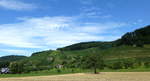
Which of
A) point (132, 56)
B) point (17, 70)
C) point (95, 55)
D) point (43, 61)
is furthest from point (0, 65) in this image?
point (95, 55)

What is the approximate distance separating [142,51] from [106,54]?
83.2 feet

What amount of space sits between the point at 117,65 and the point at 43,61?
7835 centimetres

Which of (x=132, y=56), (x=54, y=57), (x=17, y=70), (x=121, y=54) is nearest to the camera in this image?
(x=17, y=70)

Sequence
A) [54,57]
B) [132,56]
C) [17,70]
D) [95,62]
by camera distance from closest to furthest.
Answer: [95,62]
[17,70]
[132,56]
[54,57]

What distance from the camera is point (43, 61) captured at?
19375 cm

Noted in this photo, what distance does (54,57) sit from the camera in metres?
200

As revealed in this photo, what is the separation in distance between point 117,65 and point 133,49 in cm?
7279

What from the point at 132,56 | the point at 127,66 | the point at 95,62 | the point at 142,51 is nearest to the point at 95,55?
the point at 95,62

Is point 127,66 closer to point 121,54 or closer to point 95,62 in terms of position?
point 95,62

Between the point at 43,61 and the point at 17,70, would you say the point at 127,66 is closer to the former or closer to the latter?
the point at 17,70

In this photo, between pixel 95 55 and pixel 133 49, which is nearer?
pixel 95 55

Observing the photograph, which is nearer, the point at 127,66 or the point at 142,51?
the point at 127,66

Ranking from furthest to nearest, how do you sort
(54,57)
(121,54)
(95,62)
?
(54,57)
(121,54)
(95,62)

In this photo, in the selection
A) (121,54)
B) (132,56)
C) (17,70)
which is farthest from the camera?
(121,54)
